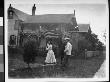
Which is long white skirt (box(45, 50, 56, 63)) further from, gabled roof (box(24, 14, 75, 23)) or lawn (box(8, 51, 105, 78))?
gabled roof (box(24, 14, 75, 23))

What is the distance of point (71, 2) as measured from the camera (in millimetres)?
1296

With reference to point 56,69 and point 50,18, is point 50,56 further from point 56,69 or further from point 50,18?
point 50,18

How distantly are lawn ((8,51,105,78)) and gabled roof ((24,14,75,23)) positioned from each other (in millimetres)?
328

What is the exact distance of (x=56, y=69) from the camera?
1.28 metres

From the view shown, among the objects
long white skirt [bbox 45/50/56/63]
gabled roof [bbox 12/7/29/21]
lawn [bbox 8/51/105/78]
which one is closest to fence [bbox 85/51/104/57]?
lawn [bbox 8/51/105/78]

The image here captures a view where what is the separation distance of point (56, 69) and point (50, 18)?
1.49ft

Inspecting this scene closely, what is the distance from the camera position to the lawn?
4.19ft

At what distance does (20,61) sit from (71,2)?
2.27 feet

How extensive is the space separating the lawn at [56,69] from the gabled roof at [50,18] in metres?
0.33

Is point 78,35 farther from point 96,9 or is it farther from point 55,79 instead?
point 55,79

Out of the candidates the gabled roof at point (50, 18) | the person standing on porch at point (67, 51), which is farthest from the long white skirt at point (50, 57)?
the gabled roof at point (50, 18)

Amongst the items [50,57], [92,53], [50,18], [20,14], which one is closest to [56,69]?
[50,57]

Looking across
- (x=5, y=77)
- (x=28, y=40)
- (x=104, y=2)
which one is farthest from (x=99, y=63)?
(x=5, y=77)

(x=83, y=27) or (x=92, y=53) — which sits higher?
(x=83, y=27)
